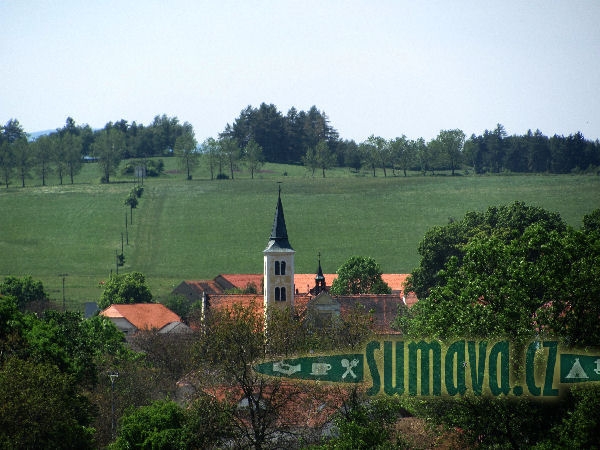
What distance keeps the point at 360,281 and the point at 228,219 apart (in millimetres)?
46063

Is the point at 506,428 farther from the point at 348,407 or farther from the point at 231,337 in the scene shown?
the point at 231,337

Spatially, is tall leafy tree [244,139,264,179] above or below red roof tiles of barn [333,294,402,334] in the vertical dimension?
above

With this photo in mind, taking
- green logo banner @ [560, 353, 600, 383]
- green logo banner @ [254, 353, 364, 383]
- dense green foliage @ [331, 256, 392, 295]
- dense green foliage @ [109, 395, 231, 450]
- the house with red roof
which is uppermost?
green logo banner @ [560, 353, 600, 383]

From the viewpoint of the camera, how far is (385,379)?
49.1 metres

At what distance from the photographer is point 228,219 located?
509 ft

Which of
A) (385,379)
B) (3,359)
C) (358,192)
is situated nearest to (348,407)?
(385,379)

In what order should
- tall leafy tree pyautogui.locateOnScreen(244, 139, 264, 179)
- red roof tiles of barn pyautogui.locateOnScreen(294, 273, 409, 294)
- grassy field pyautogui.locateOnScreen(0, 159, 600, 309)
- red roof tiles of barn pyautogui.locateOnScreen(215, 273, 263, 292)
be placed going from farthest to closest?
tall leafy tree pyautogui.locateOnScreen(244, 139, 264, 179) < grassy field pyautogui.locateOnScreen(0, 159, 600, 309) < red roof tiles of barn pyautogui.locateOnScreen(215, 273, 263, 292) < red roof tiles of barn pyautogui.locateOnScreen(294, 273, 409, 294)

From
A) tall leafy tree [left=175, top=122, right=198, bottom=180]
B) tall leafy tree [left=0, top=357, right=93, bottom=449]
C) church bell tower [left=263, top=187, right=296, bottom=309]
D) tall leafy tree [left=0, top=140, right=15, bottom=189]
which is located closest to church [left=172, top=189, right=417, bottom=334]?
church bell tower [left=263, top=187, right=296, bottom=309]

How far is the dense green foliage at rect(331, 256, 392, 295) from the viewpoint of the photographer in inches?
4392

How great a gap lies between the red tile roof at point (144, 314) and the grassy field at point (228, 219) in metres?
10.4

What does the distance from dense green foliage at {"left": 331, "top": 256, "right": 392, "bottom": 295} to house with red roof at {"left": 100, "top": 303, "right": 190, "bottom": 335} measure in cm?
1704

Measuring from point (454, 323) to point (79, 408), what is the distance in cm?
Result: 1839

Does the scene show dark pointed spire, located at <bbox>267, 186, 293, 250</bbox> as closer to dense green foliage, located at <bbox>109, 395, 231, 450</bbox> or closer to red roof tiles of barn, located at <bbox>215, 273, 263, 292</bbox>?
red roof tiles of barn, located at <bbox>215, 273, 263, 292</bbox>

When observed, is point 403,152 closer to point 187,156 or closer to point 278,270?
point 187,156
